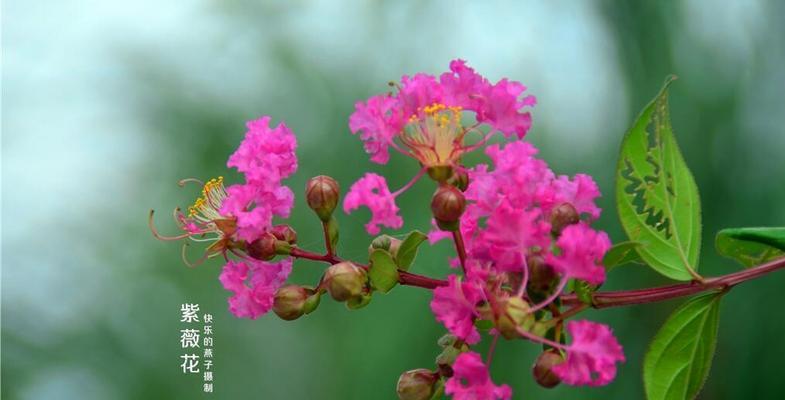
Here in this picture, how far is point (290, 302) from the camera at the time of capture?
0.61 m

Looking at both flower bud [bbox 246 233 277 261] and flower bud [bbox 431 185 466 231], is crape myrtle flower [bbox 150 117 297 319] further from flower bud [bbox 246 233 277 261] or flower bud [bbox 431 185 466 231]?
flower bud [bbox 431 185 466 231]

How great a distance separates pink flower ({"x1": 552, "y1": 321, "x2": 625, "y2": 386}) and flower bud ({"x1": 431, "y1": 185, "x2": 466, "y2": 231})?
0.10 meters

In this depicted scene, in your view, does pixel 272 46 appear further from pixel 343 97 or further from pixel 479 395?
pixel 479 395

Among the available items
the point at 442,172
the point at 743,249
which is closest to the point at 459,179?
the point at 442,172

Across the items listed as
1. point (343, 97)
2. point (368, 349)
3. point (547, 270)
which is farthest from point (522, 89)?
point (343, 97)

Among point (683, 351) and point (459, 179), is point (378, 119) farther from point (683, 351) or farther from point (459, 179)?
point (683, 351)

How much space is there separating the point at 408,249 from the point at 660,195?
0.19 meters

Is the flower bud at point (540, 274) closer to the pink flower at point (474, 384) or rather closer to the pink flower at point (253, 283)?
the pink flower at point (474, 384)

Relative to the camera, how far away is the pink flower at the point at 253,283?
63 centimetres

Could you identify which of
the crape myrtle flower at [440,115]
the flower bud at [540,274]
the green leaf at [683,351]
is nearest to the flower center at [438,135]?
the crape myrtle flower at [440,115]

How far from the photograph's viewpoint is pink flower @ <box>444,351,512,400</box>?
53 centimetres

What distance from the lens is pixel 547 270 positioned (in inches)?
20.2

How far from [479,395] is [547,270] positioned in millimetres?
94

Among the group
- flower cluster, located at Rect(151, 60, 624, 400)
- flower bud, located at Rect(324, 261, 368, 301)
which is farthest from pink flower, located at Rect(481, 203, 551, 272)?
flower bud, located at Rect(324, 261, 368, 301)
